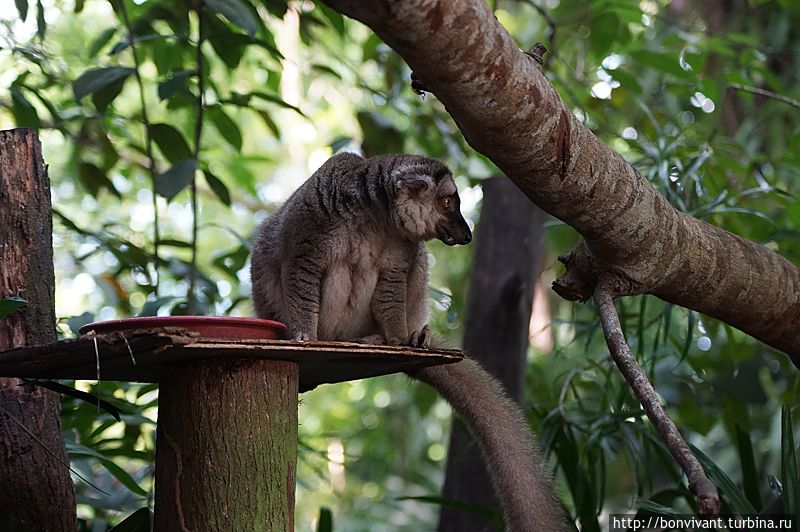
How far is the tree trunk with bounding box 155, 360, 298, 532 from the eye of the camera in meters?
2.21

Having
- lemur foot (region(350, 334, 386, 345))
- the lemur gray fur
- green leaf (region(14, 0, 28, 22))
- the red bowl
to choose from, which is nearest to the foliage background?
green leaf (region(14, 0, 28, 22))

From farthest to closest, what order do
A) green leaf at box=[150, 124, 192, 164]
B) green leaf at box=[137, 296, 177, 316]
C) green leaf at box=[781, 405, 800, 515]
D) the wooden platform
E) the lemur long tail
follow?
green leaf at box=[150, 124, 192, 164]
green leaf at box=[137, 296, 177, 316]
the lemur long tail
green leaf at box=[781, 405, 800, 515]
the wooden platform

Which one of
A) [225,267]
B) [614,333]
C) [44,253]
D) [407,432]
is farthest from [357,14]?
[407,432]

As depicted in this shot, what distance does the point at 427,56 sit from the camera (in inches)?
62.9

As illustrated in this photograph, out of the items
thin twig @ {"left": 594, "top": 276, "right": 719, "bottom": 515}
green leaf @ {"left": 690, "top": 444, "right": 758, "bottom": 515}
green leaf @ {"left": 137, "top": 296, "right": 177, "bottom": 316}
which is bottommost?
green leaf @ {"left": 690, "top": 444, "right": 758, "bottom": 515}

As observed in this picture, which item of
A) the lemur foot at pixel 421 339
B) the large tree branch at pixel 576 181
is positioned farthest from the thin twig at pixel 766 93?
the lemur foot at pixel 421 339

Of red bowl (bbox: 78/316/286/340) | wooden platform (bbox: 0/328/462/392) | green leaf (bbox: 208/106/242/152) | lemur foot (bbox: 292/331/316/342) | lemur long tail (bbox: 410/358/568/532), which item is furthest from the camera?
green leaf (bbox: 208/106/242/152)

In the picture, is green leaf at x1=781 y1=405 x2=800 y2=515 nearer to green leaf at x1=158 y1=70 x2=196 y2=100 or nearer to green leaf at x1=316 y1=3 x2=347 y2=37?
green leaf at x1=316 y1=3 x2=347 y2=37

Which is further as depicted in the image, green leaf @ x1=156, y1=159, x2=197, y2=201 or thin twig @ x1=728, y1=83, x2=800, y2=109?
thin twig @ x1=728, y1=83, x2=800, y2=109

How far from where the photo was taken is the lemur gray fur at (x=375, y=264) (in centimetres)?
272

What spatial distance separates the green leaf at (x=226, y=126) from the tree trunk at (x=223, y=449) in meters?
1.54

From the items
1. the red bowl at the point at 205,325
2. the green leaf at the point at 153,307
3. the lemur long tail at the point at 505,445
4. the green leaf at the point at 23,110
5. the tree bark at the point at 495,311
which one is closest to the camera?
the red bowl at the point at 205,325

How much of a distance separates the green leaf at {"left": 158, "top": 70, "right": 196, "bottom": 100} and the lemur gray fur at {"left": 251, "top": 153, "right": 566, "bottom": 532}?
59 centimetres

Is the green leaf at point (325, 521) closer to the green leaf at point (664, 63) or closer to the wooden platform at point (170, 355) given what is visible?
the wooden platform at point (170, 355)
